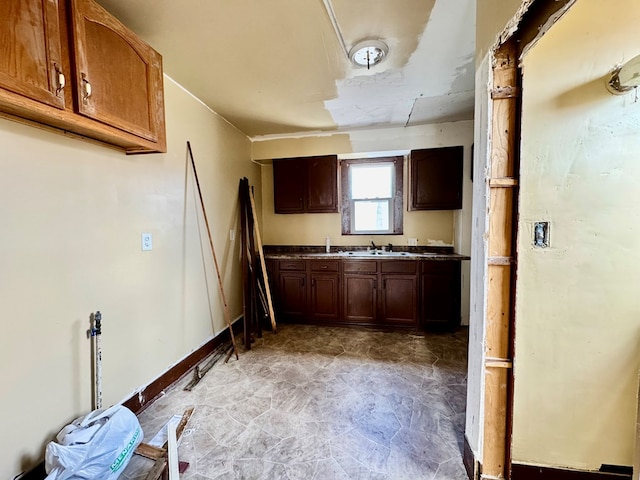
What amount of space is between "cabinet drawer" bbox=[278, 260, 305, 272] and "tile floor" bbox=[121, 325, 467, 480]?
40.0 inches

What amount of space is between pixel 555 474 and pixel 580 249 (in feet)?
3.55

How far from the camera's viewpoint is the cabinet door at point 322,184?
371cm

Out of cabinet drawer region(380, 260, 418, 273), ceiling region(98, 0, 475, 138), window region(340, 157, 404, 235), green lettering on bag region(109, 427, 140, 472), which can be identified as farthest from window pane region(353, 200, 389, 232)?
green lettering on bag region(109, 427, 140, 472)

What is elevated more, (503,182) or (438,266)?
(503,182)

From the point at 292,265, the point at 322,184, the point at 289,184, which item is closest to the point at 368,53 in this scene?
the point at 322,184

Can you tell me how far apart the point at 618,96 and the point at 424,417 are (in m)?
2.04

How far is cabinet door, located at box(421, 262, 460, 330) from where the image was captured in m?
3.19

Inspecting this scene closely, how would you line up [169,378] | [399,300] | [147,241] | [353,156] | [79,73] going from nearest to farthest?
[79,73] < [147,241] < [169,378] < [399,300] < [353,156]

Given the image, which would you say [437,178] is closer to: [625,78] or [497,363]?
[625,78]

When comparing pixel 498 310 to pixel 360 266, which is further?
pixel 360 266

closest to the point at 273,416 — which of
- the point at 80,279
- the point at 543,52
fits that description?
the point at 80,279

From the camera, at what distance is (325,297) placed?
353 centimetres

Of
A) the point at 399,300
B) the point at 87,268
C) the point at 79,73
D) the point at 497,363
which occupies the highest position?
the point at 79,73

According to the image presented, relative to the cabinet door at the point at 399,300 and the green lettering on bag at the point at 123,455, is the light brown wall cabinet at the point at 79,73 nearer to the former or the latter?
the green lettering on bag at the point at 123,455
